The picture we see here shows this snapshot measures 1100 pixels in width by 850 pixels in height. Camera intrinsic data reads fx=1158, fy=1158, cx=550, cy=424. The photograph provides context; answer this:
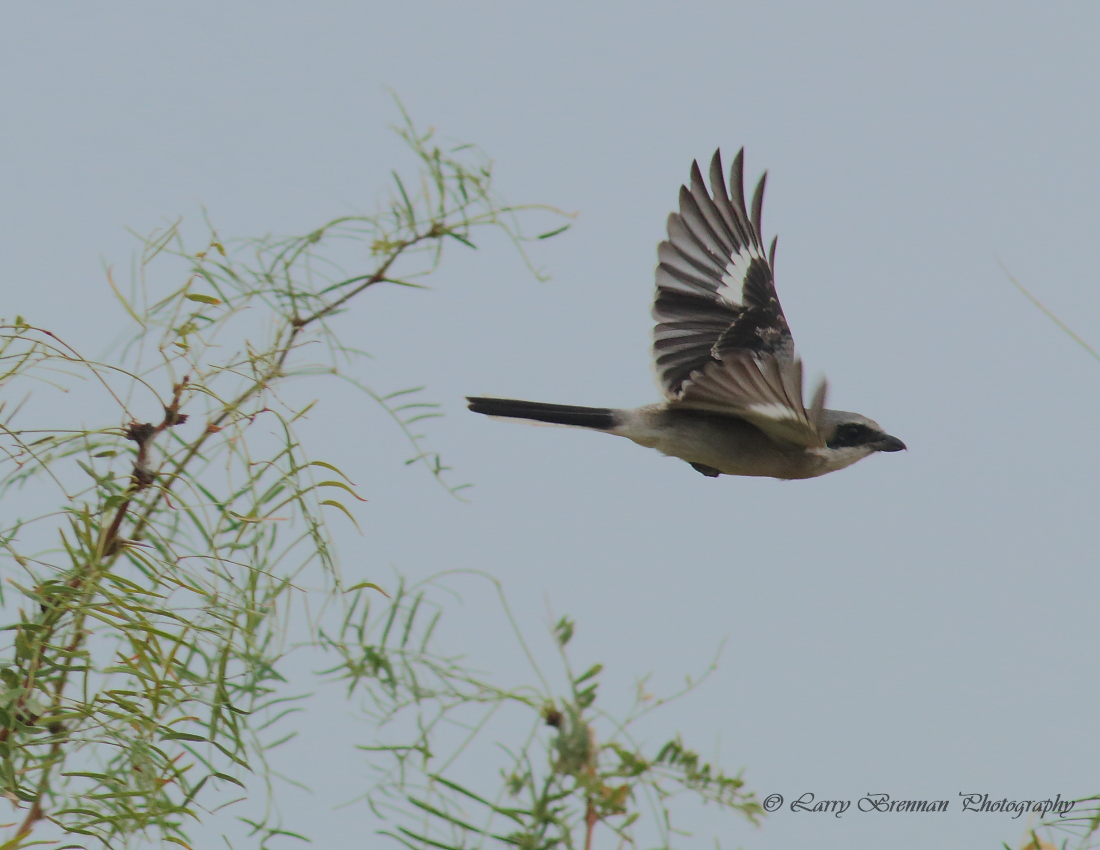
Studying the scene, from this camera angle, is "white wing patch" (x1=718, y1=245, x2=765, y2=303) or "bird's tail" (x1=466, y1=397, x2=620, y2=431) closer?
"bird's tail" (x1=466, y1=397, x2=620, y2=431)

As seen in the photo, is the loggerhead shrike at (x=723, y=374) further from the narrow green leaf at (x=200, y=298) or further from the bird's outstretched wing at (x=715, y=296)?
the narrow green leaf at (x=200, y=298)

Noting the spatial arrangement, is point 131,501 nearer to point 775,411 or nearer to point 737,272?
point 775,411

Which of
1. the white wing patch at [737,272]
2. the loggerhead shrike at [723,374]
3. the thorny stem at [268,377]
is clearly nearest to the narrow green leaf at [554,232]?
the thorny stem at [268,377]

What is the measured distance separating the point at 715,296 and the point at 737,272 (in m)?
0.10

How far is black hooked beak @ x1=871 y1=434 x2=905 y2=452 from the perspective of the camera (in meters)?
3.35

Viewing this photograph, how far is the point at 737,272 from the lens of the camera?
351 cm

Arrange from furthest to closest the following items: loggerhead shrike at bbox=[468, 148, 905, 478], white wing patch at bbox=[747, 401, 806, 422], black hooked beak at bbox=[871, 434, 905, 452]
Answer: black hooked beak at bbox=[871, 434, 905, 452] < loggerhead shrike at bbox=[468, 148, 905, 478] < white wing patch at bbox=[747, 401, 806, 422]

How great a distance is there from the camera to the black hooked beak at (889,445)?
11.0 ft

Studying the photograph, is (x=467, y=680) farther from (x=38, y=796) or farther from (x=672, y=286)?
(x=672, y=286)

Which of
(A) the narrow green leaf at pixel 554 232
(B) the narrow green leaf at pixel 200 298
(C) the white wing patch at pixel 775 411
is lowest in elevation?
(B) the narrow green leaf at pixel 200 298

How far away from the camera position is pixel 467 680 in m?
1.10

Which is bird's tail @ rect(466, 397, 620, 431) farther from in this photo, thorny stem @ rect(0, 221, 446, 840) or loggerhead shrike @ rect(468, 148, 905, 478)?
thorny stem @ rect(0, 221, 446, 840)

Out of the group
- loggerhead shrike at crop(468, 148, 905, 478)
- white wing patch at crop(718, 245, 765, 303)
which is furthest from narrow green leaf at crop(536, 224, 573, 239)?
white wing patch at crop(718, 245, 765, 303)

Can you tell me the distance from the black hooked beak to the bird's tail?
2.61 ft
